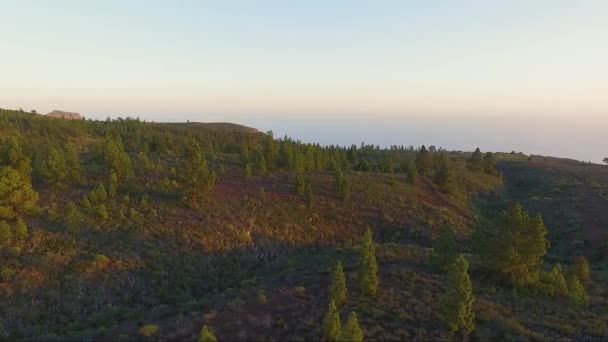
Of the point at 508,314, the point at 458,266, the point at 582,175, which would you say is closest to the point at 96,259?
the point at 458,266

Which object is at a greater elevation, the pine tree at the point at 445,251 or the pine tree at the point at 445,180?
the pine tree at the point at 445,180

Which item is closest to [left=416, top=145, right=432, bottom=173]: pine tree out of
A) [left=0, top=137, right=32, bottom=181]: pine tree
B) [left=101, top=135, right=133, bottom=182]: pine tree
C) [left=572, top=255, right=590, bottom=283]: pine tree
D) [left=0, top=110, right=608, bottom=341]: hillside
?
[left=0, top=110, right=608, bottom=341]: hillside

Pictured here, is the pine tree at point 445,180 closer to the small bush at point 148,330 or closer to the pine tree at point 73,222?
the pine tree at point 73,222

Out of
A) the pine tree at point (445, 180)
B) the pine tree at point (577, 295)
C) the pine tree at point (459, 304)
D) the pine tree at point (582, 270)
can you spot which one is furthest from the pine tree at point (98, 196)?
the pine tree at point (445, 180)

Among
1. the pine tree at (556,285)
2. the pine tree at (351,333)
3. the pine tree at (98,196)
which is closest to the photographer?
the pine tree at (351,333)

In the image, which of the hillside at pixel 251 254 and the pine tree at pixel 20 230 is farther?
the pine tree at pixel 20 230

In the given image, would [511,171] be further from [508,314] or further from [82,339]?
[82,339]
